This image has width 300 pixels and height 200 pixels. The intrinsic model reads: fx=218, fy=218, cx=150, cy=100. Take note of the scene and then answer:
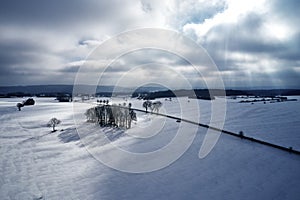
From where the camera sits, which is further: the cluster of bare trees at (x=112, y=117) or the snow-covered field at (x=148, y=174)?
the cluster of bare trees at (x=112, y=117)

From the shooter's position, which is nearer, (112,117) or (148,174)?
(148,174)

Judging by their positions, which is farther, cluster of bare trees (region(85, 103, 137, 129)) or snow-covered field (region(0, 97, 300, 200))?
cluster of bare trees (region(85, 103, 137, 129))

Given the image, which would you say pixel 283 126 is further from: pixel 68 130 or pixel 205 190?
pixel 68 130

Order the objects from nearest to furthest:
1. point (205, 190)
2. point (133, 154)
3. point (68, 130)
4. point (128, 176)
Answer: point (205, 190) < point (128, 176) < point (133, 154) < point (68, 130)

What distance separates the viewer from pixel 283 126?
3828 centimetres

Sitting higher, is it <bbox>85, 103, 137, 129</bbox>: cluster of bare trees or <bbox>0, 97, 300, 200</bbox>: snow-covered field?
<bbox>85, 103, 137, 129</bbox>: cluster of bare trees

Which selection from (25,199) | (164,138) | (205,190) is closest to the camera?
(25,199)

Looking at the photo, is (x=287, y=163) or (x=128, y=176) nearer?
(x=128, y=176)

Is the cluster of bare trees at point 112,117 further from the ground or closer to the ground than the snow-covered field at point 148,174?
further from the ground

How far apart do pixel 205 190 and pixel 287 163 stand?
9994mm

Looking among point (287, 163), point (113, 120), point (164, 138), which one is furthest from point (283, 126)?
Result: point (113, 120)

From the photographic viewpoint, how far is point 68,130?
3809cm

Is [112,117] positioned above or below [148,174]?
above

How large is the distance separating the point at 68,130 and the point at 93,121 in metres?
8.28
